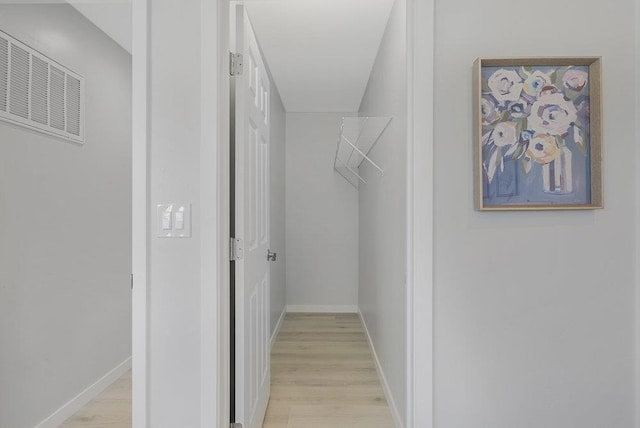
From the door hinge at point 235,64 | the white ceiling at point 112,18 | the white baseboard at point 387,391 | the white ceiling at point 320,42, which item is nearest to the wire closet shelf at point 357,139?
the white ceiling at point 320,42

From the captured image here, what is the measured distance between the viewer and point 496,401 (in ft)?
4.44

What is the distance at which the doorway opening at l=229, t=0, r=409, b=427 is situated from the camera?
1.69 m

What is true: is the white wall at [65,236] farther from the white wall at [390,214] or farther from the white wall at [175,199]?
the white wall at [390,214]

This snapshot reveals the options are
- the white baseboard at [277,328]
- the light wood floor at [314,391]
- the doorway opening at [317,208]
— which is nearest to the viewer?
the doorway opening at [317,208]

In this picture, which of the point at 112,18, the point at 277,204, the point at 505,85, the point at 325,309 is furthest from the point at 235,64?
the point at 325,309

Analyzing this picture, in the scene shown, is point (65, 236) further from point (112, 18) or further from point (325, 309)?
point (325, 309)

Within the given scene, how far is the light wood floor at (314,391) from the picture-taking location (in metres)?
2.15

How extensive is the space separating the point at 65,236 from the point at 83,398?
40.3 inches

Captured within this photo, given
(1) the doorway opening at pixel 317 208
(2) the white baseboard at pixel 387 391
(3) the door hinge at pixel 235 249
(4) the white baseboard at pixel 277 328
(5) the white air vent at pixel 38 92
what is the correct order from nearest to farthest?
(3) the door hinge at pixel 235 249 → (1) the doorway opening at pixel 317 208 → (5) the white air vent at pixel 38 92 → (2) the white baseboard at pixel 387 391 → (4) the white baseboard at pixel 277 328

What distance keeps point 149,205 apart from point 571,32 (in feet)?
5.48

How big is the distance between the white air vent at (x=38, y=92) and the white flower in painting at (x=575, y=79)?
245 centimetres

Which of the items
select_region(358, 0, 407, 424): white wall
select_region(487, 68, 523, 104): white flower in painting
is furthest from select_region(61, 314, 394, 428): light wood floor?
select_region(487, 68, 523, 104): white flower in painting

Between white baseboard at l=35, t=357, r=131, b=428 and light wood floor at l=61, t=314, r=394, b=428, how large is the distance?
0.12 ft

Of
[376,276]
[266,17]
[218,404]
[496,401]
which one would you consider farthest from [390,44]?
[218,404]
